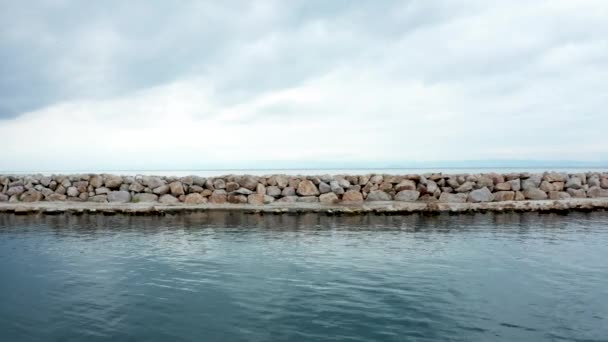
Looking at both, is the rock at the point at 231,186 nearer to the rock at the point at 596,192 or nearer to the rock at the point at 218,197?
the rock at the point at 218,197

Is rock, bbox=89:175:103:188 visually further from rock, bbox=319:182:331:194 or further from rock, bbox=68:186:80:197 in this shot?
rock, bbox=319:182:331:194

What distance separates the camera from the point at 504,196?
18484 millimetres

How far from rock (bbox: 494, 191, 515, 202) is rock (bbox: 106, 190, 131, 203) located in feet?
47.2

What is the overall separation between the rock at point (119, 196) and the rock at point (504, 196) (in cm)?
1440

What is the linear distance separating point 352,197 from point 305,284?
1136 centimetres

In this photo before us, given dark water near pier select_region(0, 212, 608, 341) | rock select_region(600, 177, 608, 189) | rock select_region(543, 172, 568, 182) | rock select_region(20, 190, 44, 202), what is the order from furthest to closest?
rock select_region(600, 177, 608, 189), rock select_region(543, 172, 568, 182), rock select_region(20, 190, 44, 202), dark water near pier select_region(0, 212, 608, 341)

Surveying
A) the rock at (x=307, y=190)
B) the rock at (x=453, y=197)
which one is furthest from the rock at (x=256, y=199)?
the rock at (x=453, y=197)

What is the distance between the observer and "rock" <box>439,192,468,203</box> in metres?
18.4

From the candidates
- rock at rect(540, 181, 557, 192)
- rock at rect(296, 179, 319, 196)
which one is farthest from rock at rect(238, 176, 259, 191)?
rock at rect(540, 181, 557, 192)

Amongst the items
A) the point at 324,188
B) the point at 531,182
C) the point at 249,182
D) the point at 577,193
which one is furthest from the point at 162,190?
the point at 577,193

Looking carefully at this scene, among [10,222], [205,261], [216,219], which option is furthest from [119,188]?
[205,261]

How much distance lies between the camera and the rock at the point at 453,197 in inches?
726

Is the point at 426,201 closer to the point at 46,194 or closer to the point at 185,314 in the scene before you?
the point at 185,314

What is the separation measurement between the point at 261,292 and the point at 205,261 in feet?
7.67
